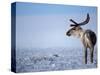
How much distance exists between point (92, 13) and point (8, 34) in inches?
35.9

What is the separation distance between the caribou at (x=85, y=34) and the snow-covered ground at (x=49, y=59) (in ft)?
0.28

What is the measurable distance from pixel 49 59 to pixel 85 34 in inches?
18.6

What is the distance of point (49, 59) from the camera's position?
87.4 inches

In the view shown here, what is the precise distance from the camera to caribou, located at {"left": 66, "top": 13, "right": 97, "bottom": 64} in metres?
2.34

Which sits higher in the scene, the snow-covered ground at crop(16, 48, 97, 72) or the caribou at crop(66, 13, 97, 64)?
the caribou at crop(66, 13, 97, 64)

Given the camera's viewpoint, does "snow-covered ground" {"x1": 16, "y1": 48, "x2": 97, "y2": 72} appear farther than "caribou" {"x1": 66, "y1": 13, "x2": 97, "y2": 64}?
No

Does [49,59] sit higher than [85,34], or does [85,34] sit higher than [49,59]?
[85,34]

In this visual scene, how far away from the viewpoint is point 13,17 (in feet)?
6.90

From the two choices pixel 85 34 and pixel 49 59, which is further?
pixel 85 34

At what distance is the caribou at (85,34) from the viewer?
7.68 feet

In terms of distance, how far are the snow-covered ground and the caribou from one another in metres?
0.08

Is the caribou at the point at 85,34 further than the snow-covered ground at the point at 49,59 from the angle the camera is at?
Yes

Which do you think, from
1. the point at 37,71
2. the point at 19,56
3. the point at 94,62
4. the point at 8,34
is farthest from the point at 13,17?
the point at 94,62

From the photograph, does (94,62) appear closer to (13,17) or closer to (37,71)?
(37,71)
